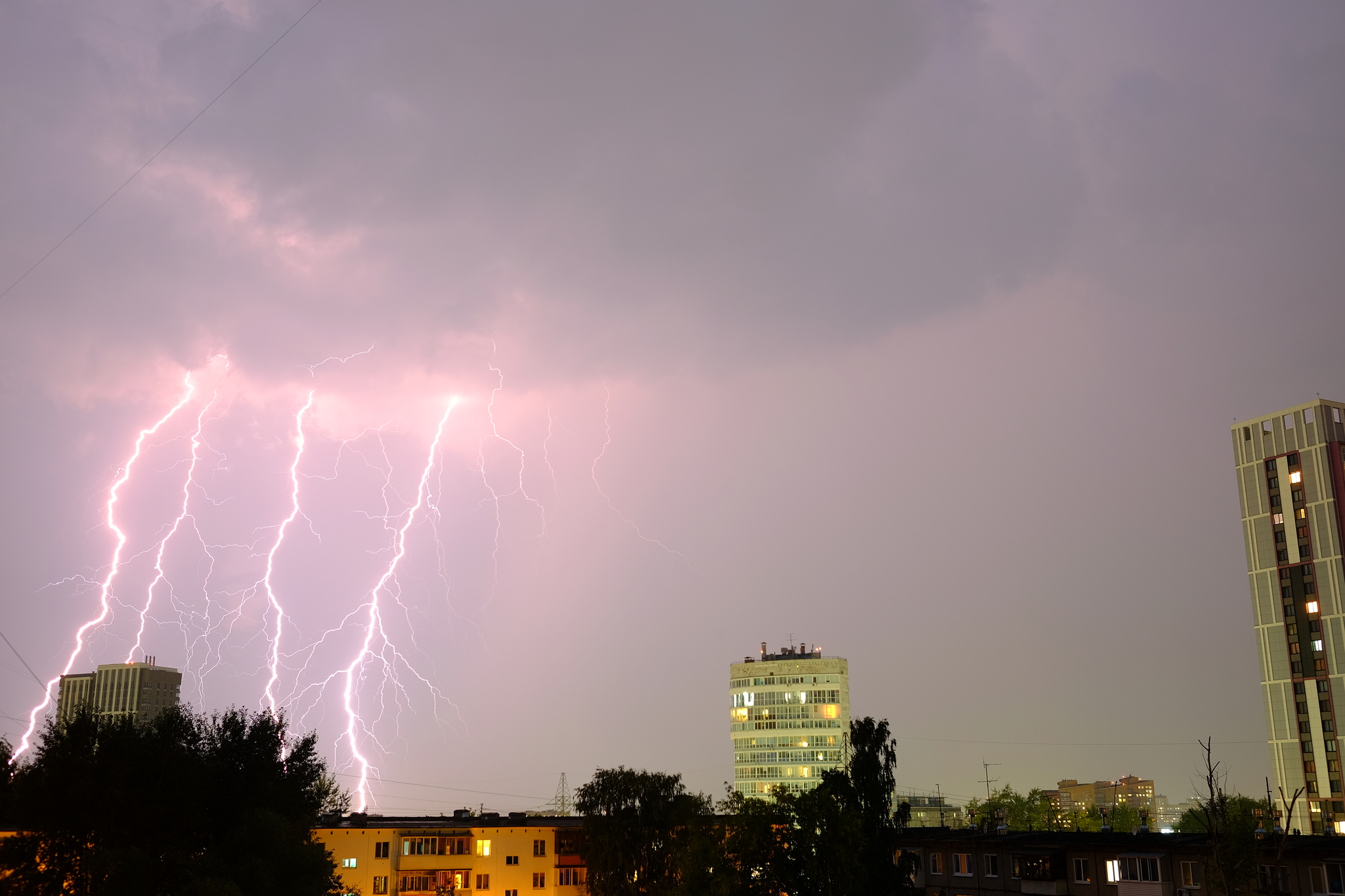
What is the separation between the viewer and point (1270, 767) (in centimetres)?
12306

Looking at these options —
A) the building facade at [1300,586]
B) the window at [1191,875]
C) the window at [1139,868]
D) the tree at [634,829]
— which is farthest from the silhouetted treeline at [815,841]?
the building facade at [1300,586]

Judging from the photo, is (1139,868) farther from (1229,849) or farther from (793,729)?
(793,729)

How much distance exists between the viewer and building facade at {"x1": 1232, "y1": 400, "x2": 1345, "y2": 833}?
4505 inches

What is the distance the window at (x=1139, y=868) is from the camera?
163ft

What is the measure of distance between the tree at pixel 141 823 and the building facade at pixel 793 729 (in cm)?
14762

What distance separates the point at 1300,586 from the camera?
120938mm

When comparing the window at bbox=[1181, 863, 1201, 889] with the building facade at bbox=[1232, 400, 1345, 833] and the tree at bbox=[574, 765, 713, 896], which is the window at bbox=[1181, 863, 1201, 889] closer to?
the tree at bbox=[574, 765, 713, 896]

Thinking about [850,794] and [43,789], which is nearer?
[43,789]

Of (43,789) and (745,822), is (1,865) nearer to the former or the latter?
(43,789)

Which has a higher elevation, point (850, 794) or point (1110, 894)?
point (850, 794)

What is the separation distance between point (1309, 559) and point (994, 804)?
45190 millimetres

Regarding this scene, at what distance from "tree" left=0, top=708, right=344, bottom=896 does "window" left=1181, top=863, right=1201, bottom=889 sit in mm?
37705

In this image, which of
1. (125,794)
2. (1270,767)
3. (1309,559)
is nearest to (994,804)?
(1270,767)

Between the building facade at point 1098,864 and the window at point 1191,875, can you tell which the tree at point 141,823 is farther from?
the window at point 1191,875
